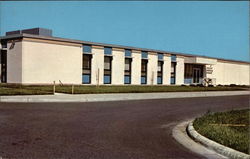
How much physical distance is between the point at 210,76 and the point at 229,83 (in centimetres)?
694

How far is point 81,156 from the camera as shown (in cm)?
509

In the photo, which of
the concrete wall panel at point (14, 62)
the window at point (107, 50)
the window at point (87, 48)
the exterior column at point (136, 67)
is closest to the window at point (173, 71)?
the exterior column at point (136, 67)

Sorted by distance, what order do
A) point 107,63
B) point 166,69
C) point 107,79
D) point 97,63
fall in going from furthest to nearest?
point 166,69
point 107,63
point 107,79
point 97,63

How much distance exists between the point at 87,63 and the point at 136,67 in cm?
831

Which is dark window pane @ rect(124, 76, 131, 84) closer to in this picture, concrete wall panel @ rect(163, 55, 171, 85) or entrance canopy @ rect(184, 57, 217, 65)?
concrete wall panel @ rect(163, 55, 171, 85)

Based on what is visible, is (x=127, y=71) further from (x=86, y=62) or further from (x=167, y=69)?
(x=167, y=69)

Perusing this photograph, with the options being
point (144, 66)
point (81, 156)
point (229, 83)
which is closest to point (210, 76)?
point (229, 83)

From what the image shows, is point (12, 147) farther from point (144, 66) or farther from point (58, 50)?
point (144, 66)

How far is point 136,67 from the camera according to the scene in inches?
1576

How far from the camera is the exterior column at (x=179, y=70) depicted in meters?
47.0

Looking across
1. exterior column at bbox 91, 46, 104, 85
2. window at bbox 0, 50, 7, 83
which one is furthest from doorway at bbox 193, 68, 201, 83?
window at bbox 0, 50, 7, 83

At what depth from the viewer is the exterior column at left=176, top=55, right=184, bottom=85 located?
4703cm

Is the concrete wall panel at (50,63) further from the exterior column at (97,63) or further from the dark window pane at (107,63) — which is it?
the dark window pane at (107,63)

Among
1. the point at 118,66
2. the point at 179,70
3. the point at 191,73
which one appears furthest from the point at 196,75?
the point at 118,66
